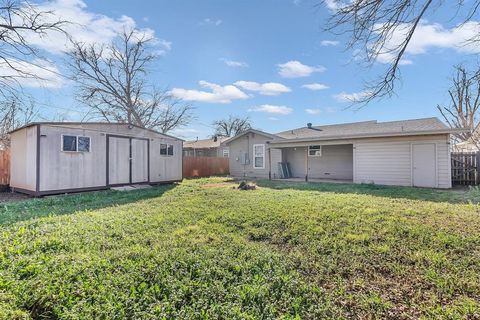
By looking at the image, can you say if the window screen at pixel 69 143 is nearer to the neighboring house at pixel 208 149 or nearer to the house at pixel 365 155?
the house at pixel 365 155

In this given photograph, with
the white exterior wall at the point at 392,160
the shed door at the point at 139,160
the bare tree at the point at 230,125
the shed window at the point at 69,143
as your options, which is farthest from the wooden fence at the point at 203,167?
the bare tree at the point at 230,125

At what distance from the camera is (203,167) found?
19.5 m

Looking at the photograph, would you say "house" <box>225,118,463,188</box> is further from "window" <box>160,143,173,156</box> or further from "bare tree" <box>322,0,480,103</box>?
"bare tree" <box>322,0,480,103</box>

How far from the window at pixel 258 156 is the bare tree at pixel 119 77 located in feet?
41.8

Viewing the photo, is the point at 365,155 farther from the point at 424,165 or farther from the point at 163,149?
the point at 163,149

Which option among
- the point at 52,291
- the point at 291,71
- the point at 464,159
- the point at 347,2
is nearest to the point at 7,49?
the point at 52,291

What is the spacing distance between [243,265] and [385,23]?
404cm

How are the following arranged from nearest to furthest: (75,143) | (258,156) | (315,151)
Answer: (75,143) → (315,151) → (258,156)

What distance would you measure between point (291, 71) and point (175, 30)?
A: 618 cm

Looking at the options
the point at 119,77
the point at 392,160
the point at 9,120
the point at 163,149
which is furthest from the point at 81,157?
the point at 119,77

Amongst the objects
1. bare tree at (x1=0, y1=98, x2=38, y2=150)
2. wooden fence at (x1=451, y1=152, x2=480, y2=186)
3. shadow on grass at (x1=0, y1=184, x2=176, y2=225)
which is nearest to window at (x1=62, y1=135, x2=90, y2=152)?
shadow on grass at (x1=0, y1=184, x2=176, y2=225)

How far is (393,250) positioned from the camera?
3760mm

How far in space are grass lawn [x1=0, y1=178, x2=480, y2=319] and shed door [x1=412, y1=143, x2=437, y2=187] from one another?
17.7 feet

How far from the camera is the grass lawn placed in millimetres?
2436
